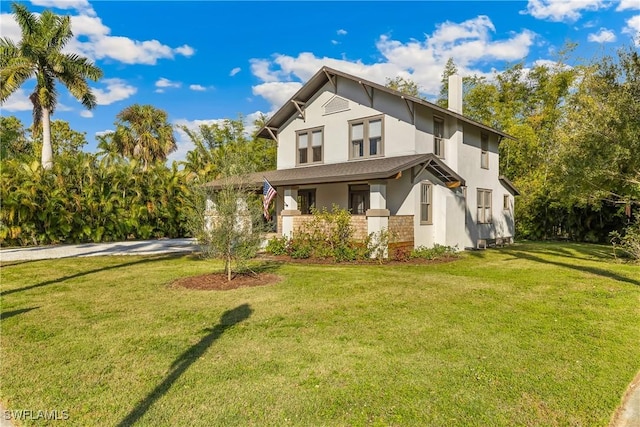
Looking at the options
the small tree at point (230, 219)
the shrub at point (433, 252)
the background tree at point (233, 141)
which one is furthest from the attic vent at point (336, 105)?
the background tree at point (233, 141)

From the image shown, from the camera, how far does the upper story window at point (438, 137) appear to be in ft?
53.6

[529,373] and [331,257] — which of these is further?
[331,257]

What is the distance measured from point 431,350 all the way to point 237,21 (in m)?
16.4

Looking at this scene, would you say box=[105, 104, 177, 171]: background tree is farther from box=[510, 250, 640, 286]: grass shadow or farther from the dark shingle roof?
box=[510, 250, 640, 286]: grass shadow

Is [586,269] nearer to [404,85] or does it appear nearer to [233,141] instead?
[404,85]

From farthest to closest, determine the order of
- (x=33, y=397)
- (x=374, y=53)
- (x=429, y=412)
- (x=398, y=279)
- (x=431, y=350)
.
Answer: (x=374, y=53), (x=398, y=279), (x=431, y=350), (x=33, y=397), (x=429, y=412)

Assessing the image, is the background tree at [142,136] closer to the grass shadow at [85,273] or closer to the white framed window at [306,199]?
the white framed window at [306,199]

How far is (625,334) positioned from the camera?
5.52m

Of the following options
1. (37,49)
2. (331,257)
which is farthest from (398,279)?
(37,49)

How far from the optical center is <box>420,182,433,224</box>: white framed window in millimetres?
15320

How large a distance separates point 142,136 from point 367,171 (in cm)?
2802

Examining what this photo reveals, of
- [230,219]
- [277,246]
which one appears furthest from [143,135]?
[230,219]

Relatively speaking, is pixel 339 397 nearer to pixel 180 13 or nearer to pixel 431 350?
pixel 431 350

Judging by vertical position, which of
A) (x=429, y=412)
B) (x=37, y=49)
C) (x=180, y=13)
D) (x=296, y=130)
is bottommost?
(x=429, y=412)
